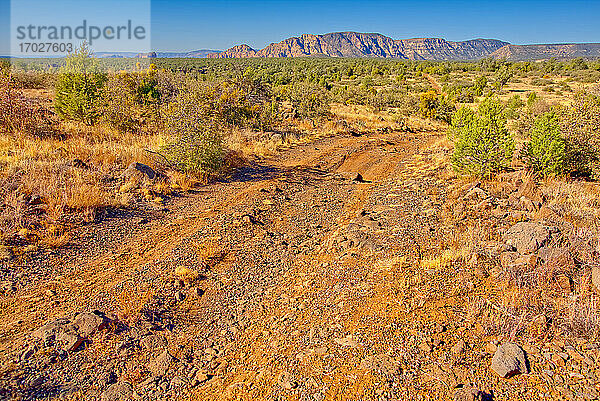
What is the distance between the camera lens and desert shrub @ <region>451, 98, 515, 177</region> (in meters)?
8.04

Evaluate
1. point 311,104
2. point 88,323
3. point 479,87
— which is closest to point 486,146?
point 88,323

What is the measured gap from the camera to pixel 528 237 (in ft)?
15.5

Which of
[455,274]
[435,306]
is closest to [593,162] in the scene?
[455,274]

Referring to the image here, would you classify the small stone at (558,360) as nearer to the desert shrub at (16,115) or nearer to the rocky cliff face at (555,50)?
the desert shrub at (16,115)

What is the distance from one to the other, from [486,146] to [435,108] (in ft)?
57.3

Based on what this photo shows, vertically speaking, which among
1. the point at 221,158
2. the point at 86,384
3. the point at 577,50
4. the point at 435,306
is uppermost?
the point at 577,50

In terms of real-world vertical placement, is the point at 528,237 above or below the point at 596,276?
above

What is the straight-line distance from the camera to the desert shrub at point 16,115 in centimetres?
966

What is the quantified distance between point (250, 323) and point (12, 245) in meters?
3.65

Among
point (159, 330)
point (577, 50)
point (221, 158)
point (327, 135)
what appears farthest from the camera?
point (577, 50)

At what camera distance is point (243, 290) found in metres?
4.50

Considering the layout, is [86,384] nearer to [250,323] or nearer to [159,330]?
[159,330]

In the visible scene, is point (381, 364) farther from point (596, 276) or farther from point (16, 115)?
point (16, 115)

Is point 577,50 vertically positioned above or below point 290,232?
above
